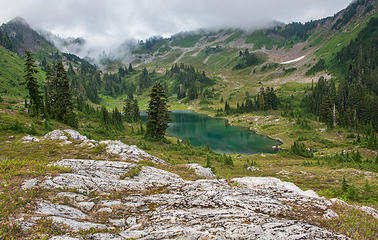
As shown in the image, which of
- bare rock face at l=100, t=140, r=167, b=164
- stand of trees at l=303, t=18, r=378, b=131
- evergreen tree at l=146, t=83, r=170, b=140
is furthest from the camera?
stand of trees at l=303, t=18, r=378, b=131

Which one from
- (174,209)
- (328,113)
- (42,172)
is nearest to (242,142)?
(328,113)

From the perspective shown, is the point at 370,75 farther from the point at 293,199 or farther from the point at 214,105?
Result: the point at 293,199

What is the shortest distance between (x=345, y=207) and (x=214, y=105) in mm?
191000

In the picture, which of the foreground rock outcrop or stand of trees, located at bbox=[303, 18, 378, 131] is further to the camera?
stand of trees, located at bbox=[303, 18, 378, 131]

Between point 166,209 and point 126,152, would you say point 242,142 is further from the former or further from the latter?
point 166,209

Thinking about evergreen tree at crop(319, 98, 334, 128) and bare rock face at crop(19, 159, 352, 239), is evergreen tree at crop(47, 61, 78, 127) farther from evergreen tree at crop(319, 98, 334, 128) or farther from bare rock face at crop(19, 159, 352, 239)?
evergreen tree at crop(319, 98, 334, 128)

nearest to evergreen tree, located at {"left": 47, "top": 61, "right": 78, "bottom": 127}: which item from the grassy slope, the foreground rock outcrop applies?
the grassy slope

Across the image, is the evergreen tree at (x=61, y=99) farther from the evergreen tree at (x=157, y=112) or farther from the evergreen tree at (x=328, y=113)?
the evergreen tree at (x=328, y=113)

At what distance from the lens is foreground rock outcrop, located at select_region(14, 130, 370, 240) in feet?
25.0

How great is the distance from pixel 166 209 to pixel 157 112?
4069 centimetres

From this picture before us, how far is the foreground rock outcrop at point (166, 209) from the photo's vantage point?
7613mm

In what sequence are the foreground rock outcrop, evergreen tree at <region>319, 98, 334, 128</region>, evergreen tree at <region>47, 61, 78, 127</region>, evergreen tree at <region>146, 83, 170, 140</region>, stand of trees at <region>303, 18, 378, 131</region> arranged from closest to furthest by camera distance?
the foreground rock outcrop < evergreen tree at <region>47, 61, 78, 127</region> < evergreen tree at <region>146, 83, 170, 140</region> < evergreen tree at <region>319, 98, 334, 128</region> < stand of trees at <region>303, 18, 378, 131</region>

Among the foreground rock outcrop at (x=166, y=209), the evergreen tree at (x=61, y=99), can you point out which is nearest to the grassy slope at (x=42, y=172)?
the foreground rock outcrop at (x=166, y=209)

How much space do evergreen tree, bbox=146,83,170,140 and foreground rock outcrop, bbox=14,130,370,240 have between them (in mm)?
34804
